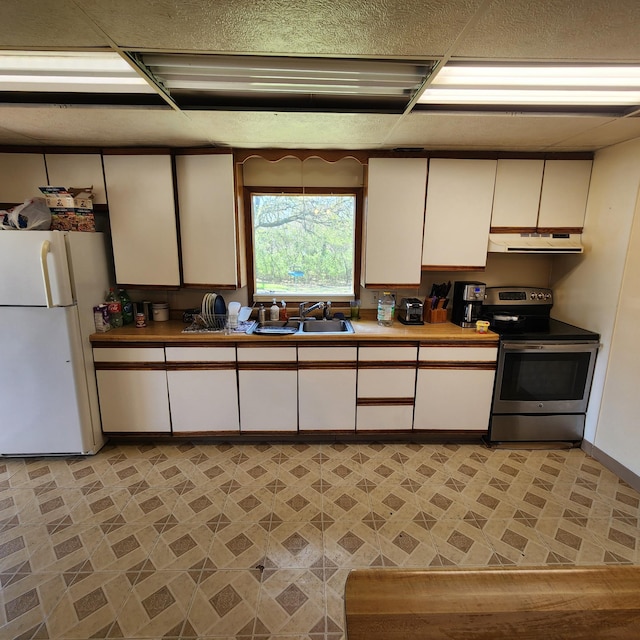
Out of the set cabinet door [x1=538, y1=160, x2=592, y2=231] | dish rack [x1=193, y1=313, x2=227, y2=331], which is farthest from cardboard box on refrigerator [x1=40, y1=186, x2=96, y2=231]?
cabinet door [x1=538, y1=160, x2=592, y2=231]

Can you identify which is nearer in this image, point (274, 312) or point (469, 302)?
point (469, 302)

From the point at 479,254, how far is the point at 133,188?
9.17ft

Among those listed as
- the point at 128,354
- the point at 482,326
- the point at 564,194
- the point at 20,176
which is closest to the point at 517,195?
the point at 564,194

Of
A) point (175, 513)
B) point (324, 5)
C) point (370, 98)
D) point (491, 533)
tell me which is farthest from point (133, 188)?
point (491, 533)

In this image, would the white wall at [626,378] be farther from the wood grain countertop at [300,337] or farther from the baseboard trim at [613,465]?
the wood grain countertop at [300,337]

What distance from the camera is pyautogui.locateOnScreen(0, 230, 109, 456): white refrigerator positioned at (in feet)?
6.96

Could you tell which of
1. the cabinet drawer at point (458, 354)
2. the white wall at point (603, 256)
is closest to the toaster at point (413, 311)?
the cabinet drawer at point (458, 354)

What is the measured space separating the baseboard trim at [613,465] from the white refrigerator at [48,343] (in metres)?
3.83

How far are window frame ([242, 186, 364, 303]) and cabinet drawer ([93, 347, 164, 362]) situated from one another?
0.93 meters

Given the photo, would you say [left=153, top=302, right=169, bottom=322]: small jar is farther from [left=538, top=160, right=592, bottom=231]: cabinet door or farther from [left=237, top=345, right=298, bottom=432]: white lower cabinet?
[left=538, top=160, right=592, bottom=231]: cabinet door

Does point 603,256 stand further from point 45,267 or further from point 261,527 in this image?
point 45,267

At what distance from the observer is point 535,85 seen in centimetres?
155

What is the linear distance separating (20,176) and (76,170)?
0.42 m

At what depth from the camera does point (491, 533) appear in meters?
1.83
